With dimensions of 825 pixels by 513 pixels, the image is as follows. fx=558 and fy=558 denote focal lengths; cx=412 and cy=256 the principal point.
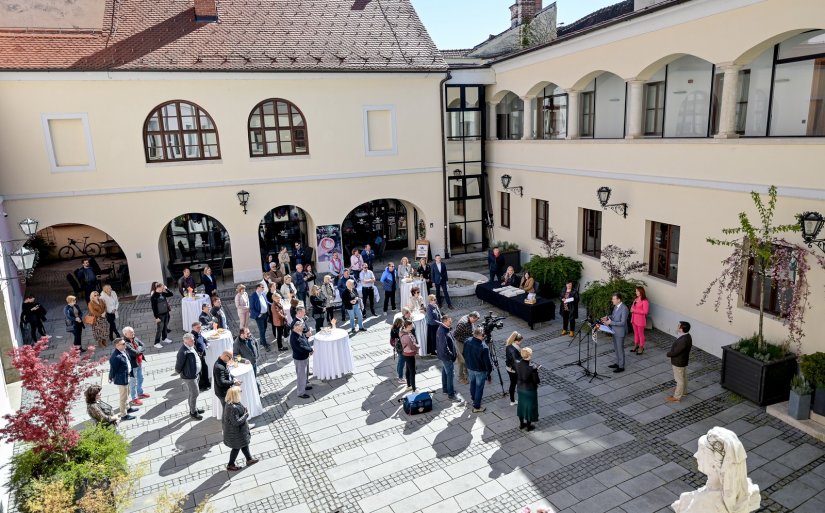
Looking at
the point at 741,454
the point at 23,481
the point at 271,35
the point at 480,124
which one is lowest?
the point at 23,481

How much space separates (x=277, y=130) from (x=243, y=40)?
3.31 metres

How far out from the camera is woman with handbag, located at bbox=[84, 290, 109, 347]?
14.1 m

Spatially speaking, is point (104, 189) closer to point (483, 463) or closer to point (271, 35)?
point (271, 35)

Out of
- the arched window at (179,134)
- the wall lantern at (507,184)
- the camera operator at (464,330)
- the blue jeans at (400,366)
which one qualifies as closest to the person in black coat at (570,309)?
the camera operator at (464,330)

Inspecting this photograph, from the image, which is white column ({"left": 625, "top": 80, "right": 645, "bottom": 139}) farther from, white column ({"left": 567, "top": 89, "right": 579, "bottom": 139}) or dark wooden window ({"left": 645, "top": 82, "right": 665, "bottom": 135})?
white column ({"left": 567, "top": 89, "right": 579, "bottom": 139})

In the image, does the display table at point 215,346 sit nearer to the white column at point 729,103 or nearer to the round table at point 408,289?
the round table at point 408,289

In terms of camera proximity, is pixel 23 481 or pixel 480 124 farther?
pixel 480 124

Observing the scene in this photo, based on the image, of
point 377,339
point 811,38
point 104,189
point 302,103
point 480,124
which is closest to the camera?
point 811,38

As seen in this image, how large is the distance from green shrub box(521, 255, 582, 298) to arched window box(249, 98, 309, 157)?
30.7 ft

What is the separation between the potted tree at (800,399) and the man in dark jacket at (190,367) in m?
10.7

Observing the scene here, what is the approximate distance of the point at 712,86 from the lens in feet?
42.6

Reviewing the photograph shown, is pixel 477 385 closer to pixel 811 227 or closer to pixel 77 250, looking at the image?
pixel 811 227

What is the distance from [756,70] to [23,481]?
15307mm

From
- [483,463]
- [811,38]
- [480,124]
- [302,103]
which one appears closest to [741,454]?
[483,463]
